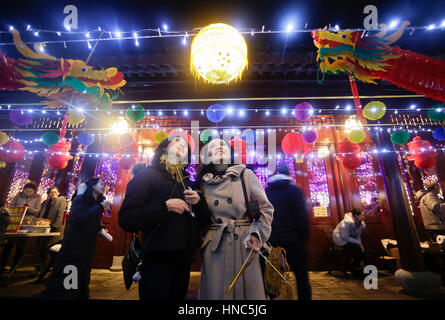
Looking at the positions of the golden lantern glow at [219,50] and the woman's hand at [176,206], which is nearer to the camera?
the woman's hand at [176,206]

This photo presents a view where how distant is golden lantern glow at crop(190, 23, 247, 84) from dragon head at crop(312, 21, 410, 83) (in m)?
1.87

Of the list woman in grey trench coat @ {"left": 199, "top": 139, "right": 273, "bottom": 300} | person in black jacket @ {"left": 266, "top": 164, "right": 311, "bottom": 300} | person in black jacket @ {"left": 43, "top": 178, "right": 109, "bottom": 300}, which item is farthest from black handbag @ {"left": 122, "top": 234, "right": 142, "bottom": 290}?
→ person in black jacket @ {"left": 266, "top": 164, "right": 311, "bottom": 300}

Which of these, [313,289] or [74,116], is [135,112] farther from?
[313,289]

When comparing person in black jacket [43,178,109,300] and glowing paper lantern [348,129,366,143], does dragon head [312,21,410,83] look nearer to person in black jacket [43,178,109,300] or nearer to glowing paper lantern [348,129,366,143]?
glowing paper lantern [348,129,366,143]

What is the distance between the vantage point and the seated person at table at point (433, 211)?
15.8ft

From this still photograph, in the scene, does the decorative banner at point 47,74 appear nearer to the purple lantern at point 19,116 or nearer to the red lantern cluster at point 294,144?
the purple lantern at point 19,116

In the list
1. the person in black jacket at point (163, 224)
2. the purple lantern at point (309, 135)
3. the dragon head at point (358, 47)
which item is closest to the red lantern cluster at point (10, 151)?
the person in black jacket at point (163, 224)

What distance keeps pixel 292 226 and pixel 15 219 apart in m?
5.33

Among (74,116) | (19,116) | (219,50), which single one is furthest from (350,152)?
(19,116)

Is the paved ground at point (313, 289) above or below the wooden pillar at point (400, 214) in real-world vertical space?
below

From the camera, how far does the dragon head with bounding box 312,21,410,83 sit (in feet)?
11.2

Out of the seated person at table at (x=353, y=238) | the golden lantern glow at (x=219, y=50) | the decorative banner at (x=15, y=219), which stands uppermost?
the golden lantern glow at (x=219, y=50)
